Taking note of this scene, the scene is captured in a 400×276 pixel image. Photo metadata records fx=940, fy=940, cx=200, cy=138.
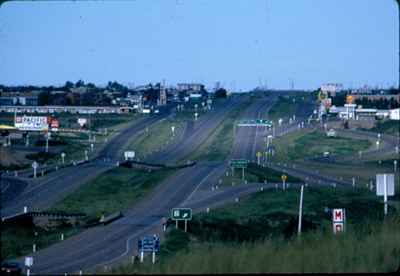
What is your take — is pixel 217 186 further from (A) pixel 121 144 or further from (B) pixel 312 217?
(A) pixel 121 144

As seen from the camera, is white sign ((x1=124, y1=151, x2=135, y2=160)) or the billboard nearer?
white sign ((x1=124, y1=151, x2=135, y2=160))

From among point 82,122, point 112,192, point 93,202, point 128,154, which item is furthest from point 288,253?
point 82,122

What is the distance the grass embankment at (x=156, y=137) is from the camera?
37.0 metres

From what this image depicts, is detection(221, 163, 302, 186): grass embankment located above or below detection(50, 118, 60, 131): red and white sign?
below

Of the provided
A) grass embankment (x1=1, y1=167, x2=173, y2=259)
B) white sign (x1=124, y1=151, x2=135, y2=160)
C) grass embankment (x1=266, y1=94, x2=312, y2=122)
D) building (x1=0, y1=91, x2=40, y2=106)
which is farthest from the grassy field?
building (x1=0, y1=91, x2=40, y2=106)

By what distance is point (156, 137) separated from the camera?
40.7 m

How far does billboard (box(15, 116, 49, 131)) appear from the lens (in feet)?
111

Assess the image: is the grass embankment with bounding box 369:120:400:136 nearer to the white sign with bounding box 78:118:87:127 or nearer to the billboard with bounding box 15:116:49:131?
the white sign with bounding box 78:118:87:127

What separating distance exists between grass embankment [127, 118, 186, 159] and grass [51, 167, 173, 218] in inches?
290

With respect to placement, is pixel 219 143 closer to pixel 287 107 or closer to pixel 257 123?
pixel 257 123

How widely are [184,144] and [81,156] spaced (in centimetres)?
604


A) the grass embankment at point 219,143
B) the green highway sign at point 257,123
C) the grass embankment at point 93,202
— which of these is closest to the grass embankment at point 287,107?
the green highway sign at point 257,123

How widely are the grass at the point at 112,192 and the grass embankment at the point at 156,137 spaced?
7.37 metres

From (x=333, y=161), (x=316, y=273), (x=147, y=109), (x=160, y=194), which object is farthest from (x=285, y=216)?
(x=147, y=109)
